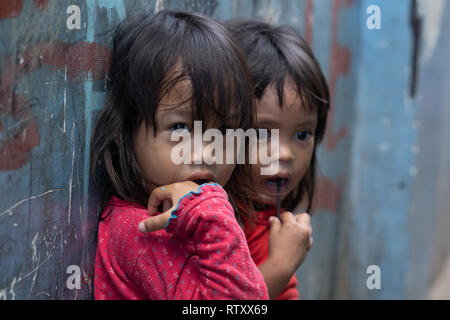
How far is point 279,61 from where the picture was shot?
197 centimetres

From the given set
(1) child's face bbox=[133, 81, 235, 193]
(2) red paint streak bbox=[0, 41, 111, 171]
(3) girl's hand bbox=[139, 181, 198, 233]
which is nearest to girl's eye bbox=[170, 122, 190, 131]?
(1) child's face bbox=[133, 81, 235, 193]

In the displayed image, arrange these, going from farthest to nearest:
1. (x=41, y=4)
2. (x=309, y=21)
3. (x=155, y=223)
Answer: (x=309, y=21), (x=155, y=223), (x=41, y=4)

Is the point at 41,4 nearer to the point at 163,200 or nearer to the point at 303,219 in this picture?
the point at 163,200

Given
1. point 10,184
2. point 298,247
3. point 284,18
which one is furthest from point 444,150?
point 10,184

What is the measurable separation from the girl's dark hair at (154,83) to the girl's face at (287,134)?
0.92 feet

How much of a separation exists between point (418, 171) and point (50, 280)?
285cm

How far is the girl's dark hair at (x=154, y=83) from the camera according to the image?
1.51 m

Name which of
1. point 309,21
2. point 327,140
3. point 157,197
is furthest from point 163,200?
point 327,140

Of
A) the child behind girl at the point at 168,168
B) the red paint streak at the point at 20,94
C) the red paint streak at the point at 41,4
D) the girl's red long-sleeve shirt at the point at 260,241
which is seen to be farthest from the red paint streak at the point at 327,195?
the red paint streak at the point at 41,4

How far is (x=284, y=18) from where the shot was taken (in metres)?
2.76

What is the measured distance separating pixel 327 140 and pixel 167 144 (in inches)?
79.2

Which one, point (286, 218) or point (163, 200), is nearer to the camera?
point (163, 200)

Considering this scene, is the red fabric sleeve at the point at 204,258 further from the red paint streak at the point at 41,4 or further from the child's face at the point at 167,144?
the red paint streak at the point at 41,4

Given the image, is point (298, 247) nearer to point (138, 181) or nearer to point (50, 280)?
point (138, 181)
